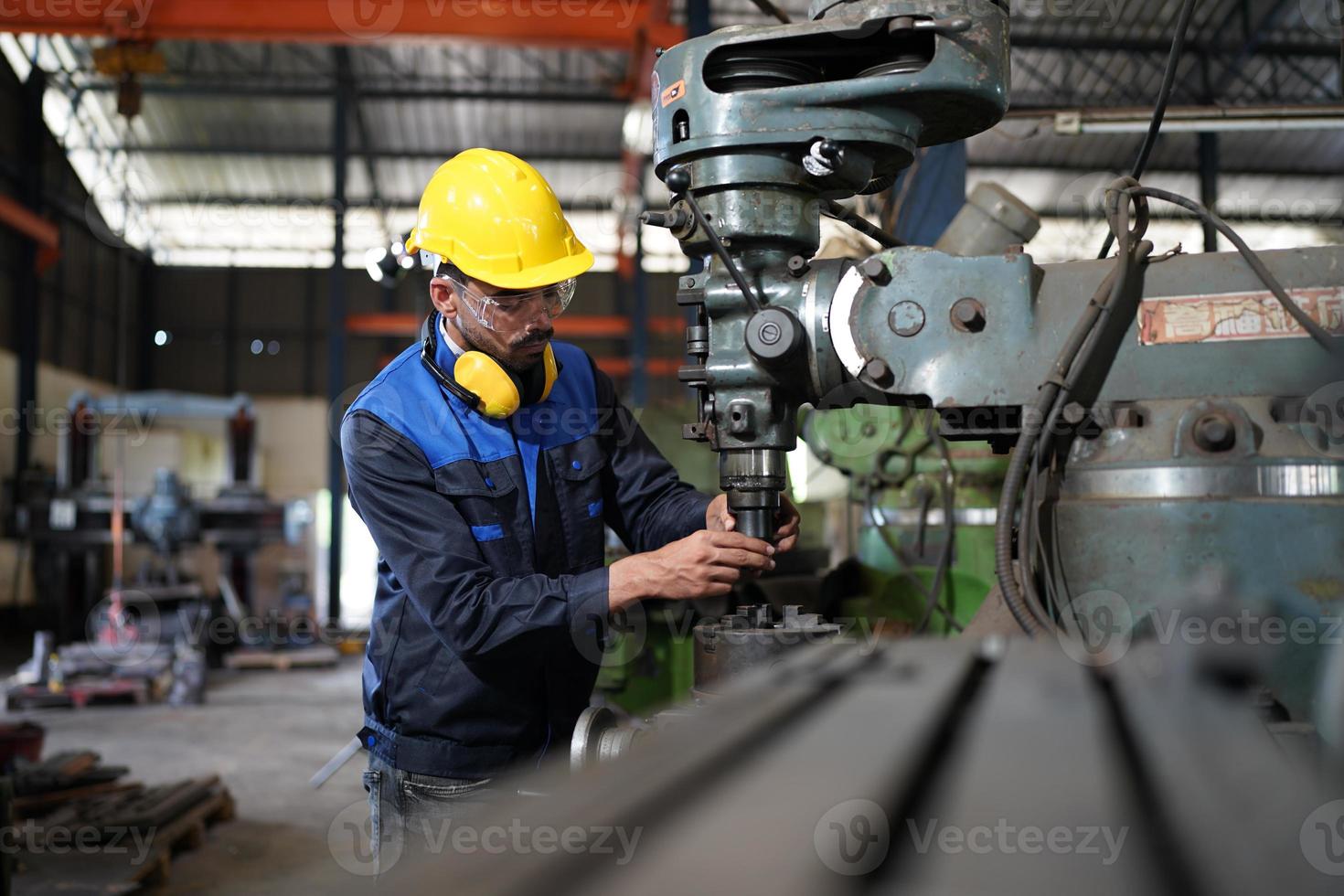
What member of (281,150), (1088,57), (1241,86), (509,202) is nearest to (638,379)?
(281,150)

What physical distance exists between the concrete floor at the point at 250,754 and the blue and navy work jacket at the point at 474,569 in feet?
4.02

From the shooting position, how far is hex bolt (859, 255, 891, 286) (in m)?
1.10

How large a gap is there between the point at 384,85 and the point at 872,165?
10453 mm

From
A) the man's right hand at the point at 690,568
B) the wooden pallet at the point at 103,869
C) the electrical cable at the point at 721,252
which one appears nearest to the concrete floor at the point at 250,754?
the wooden pallet at the point at 103,869

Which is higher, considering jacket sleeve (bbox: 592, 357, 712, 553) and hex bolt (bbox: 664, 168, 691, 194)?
hex bolt (bbox: 664, 168, 691, 194)

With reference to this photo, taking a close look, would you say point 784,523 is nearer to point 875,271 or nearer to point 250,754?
point 875,271

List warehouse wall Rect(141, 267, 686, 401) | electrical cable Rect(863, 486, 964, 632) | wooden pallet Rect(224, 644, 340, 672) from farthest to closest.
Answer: warehouse wall Rect(141, 267, 686, 401) < wooden pallet Rect(224, 644, 340, 672) < electrical cable Rect(863, 486, 964, 632)

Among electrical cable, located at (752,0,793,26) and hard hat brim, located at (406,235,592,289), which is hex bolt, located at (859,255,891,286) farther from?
hard hat brim, located at (406,235,592,289)

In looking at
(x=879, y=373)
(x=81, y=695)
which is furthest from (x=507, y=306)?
(x=81, y=695)

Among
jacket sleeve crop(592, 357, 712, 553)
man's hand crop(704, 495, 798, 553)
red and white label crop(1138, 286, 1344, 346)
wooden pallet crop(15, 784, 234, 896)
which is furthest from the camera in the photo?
wooden pallet crop(15, 784, 234, 896)

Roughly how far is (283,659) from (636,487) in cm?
605

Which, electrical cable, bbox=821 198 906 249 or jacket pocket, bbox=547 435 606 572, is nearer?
electrical cable, bbox=821 198 906 249

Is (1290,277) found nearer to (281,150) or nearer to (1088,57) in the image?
(1088,57)

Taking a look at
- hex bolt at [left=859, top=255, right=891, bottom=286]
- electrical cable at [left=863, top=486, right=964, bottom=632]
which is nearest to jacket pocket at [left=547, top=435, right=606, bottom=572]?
hex bolt at [left=859, top=255, right=891, bottom=286]
